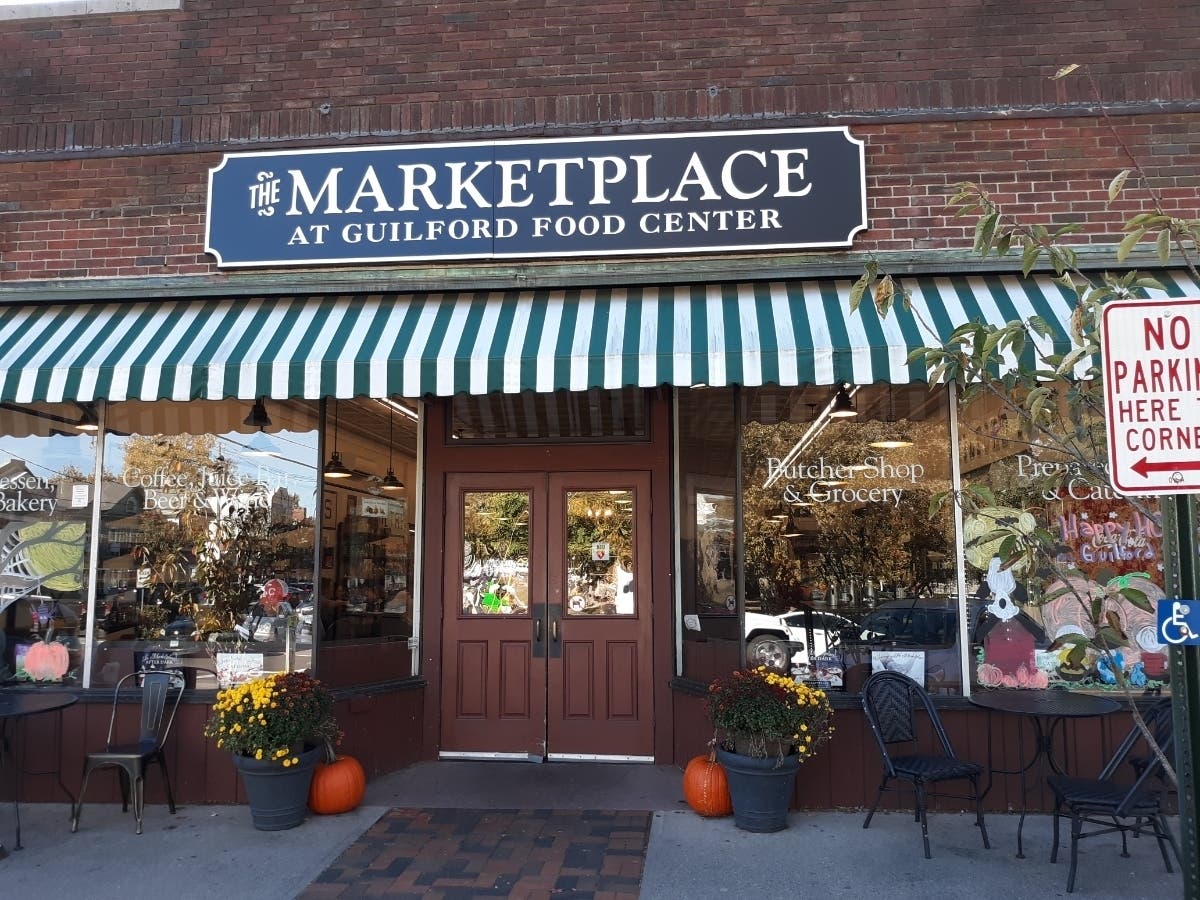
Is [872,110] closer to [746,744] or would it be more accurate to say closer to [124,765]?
[746,744]

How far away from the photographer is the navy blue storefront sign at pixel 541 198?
21.2 ft

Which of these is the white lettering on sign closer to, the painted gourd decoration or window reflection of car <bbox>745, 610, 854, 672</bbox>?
window reflection of car <bbox>745, 610, 854, 672</bbox>

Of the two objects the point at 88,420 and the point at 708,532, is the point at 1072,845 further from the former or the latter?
the point at 88,420

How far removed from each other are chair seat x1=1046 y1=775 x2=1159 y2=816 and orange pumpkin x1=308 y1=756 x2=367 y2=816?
14.0 ft

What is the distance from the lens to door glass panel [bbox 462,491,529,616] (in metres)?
7.56

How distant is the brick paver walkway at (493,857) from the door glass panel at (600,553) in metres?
1.76

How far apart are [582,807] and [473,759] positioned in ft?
4.76

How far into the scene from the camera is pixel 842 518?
671 centimetres

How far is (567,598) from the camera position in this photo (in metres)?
7.50

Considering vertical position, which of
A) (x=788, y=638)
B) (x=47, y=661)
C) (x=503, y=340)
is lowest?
(x=47, y=661)

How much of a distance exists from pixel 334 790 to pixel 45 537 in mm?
3086

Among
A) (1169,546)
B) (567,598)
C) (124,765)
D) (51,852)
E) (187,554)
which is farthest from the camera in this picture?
(567,598)

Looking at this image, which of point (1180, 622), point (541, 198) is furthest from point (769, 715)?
point (541, 198)

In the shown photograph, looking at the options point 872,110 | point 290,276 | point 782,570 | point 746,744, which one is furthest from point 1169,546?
point 290,276
